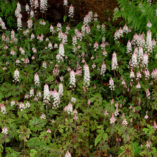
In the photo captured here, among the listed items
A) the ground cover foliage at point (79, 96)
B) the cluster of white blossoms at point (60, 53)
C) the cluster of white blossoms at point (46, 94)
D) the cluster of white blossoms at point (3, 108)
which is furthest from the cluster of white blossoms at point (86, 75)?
the cluster of white blossoms at point (3, 108)

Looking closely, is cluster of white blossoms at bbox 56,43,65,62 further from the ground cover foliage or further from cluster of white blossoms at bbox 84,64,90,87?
cluster of white blossoms at bbox 84,64,90,87

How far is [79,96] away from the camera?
4.63m

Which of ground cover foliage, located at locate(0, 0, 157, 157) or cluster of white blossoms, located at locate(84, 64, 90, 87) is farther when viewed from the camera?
cluster of white blossoms, located at locate(84, 64, 90, 87)

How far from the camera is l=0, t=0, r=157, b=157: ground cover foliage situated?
352 cm

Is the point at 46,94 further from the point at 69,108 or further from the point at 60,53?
the point at 60,53

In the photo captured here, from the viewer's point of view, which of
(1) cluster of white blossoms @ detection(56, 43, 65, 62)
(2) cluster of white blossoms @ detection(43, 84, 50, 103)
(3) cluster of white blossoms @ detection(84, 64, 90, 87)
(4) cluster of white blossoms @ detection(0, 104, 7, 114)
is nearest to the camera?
(4) cluster of white blossoms @ detection(0, 104, 7, 114)

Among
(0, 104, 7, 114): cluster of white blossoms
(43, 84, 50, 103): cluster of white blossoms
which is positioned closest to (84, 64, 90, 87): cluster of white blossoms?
(43, 84, 50, 103): cluster of white blossoms

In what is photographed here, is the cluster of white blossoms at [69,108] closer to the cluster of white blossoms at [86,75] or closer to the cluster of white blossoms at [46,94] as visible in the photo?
the cluster of white blossoms at [46,94]

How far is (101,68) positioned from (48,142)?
6.09ft

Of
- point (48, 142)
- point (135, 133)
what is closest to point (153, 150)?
point (135, 133)

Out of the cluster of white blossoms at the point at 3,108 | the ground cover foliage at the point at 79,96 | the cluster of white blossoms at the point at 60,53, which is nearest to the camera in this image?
the ground cover foliage at the point at 79,96

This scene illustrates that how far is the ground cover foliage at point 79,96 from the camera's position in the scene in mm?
3518

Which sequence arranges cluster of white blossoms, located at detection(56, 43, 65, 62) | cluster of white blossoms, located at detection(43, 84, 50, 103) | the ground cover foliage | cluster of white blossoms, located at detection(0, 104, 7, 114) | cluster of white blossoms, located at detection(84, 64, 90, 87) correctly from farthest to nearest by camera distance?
cluster of white blossoms, located at detection(56, 43, 65, 62), cluster of white blossoms, located at detection(84, 64, 90, 87), cluster of white blossoms, located at detection(43, 84, 50, 103), cluster of white blossoms, located at detection(0, 104, 7, 114), the ground cover foliage

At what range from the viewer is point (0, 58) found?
5.23m
